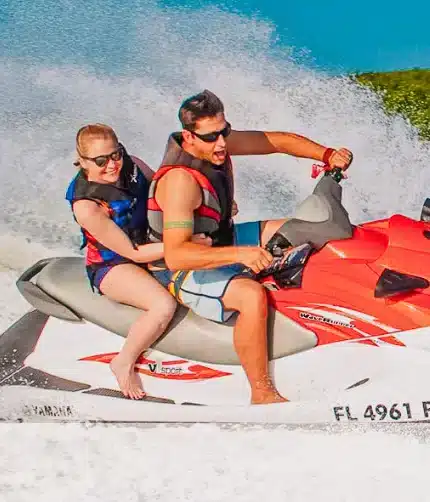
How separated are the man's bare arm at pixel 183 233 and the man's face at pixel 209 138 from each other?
147mm

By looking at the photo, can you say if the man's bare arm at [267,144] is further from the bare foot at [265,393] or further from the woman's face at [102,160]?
the bare foot at [265,393]

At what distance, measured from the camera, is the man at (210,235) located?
3.47m

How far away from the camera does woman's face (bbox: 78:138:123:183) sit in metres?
3.61

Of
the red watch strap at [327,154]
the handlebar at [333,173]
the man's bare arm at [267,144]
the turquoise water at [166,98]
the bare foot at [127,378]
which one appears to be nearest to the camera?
the bare foot at [127,378]

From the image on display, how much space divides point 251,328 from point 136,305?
0.49 meters

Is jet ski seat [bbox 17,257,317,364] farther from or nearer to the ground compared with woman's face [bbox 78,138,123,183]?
nearer to the ground

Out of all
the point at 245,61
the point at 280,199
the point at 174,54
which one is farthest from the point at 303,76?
the point at 280,199

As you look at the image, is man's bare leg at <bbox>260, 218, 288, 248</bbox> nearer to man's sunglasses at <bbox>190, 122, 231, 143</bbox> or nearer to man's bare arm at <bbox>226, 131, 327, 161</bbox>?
man's bare arm at <bbox>226, 131, 327, 161</bbox>

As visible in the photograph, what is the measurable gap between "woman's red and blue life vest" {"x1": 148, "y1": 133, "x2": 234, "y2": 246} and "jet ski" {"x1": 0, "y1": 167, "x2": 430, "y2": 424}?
0.88 feet

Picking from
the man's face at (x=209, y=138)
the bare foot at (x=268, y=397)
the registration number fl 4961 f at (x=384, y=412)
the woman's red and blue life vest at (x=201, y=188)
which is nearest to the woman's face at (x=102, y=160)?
the woman's red and blue life vest at (x=201, y=188)

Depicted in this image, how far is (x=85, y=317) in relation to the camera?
12.8 ft

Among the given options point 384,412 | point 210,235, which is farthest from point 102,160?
point 384,412

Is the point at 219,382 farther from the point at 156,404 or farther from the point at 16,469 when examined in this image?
the point at 16,469

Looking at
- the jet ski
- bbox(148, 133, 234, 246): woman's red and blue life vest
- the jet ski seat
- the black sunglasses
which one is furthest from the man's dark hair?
the jet ski seat
